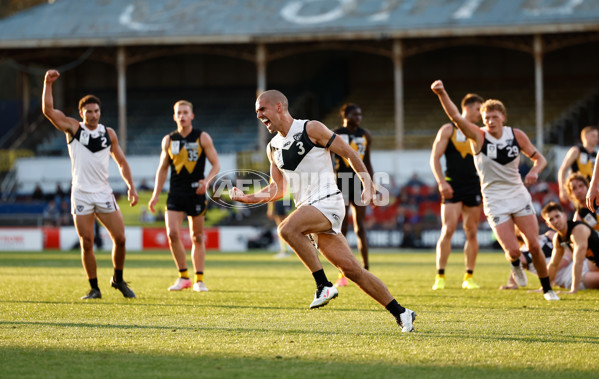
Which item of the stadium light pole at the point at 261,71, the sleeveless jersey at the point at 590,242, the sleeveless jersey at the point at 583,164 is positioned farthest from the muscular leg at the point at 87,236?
the stadium light pole at the point at 261,71

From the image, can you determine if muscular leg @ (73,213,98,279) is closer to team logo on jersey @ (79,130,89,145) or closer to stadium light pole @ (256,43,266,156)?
team logo on jersey @ (79,130,89,145)

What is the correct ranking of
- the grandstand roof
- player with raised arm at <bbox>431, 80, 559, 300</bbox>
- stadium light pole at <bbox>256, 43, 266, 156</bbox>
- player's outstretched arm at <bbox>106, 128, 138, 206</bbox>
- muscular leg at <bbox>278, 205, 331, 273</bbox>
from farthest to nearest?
stadium light pole at <bbox>256, 43, 266, 156</bbox>
the grandstand roof
player's outstretched arm at <bbox>106, 128, 138, 206</bbox>
player with raised arm at <bbox>431, 80, 559, 300</bbox>
muscular leg at <bbox>278, 205, 331, 273</bbox>

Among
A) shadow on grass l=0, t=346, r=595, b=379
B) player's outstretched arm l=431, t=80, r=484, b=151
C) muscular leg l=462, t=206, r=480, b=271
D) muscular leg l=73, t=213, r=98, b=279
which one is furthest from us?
muscular leg l=462, t=206, r=480, b=271

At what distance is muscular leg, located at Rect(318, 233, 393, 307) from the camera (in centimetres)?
755

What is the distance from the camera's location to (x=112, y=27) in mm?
37594

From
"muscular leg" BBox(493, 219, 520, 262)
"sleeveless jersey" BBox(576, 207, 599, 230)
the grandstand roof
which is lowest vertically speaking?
"muscular leg" BBox(493, 219, 520, 262)

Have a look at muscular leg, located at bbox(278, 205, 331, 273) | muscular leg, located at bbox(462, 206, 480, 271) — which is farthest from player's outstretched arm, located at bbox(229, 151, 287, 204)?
muscular leg, located at bbox(462, 206, 480, 271)

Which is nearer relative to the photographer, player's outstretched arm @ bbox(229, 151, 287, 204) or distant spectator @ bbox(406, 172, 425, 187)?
player's outstretched arm @ bbox(229, 151, 287, 204)

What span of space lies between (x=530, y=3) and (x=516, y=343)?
30012 mm

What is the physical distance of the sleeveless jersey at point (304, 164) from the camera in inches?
308

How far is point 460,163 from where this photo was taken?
496 inches

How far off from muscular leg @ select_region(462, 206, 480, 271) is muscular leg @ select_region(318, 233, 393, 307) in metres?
5.19

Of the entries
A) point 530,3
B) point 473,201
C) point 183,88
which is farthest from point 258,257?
point 183,88

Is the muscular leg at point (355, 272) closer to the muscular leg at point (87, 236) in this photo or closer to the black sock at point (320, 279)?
the black sock at point (320, 279)
